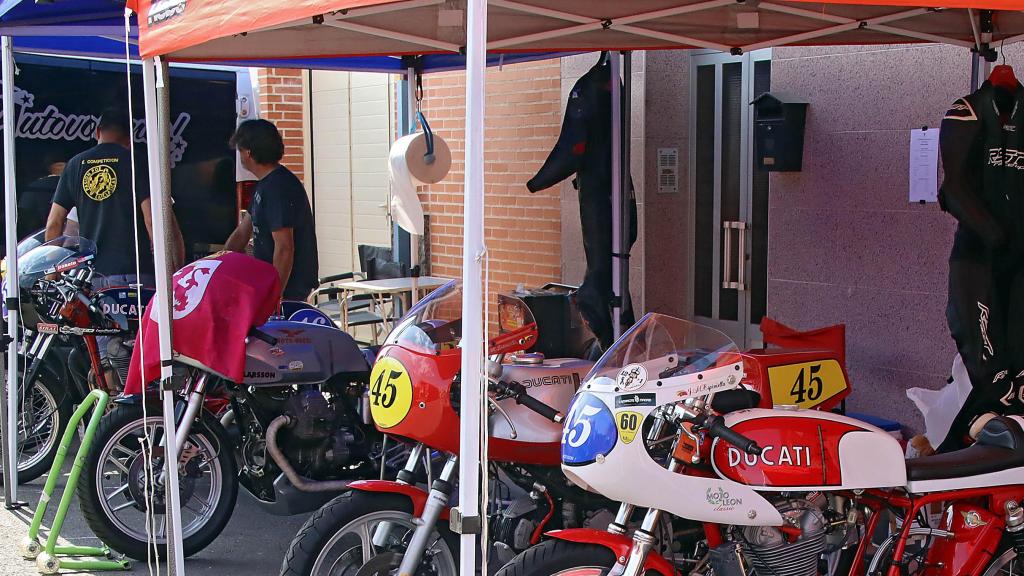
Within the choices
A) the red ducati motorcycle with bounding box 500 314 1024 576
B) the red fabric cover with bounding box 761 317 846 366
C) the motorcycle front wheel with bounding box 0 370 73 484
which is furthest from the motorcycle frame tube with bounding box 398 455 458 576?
the motorcycle front wheel with bounding box 0 370 73 484

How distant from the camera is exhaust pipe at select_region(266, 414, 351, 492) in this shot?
16.1ft

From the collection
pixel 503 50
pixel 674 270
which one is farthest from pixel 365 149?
pixel 503 50

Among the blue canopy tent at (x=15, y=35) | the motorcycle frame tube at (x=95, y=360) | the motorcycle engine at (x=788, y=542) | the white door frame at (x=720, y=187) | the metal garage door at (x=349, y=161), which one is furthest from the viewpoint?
the metal garage door at (x=349, y=161)

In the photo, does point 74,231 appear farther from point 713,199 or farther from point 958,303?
point 958,303

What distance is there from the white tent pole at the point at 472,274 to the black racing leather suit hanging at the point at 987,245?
233 centimetres

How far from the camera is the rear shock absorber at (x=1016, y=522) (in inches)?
138

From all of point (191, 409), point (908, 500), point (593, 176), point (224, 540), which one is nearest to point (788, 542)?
point (908, 500)

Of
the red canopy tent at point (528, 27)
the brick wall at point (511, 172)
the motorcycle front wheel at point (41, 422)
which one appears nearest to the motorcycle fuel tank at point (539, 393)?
the red canopy tent at point (528, 27)

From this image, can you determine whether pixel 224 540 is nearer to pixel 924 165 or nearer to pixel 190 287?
pixel 190 287

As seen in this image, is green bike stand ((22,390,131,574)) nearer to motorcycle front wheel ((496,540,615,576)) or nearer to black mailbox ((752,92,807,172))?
motorcycle front wheel ((496,540,615,576))

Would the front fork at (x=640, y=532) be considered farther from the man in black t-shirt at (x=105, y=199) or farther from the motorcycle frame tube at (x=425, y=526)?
the man in black t-shirt at (x=105, y=199)

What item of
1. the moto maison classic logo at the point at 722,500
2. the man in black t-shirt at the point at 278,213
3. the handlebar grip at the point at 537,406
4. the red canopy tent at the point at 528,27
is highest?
the red canopy tent at the point at 528,27

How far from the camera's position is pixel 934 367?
5.84 metres

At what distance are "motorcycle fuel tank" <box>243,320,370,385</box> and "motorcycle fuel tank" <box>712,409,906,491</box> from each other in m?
2.20
